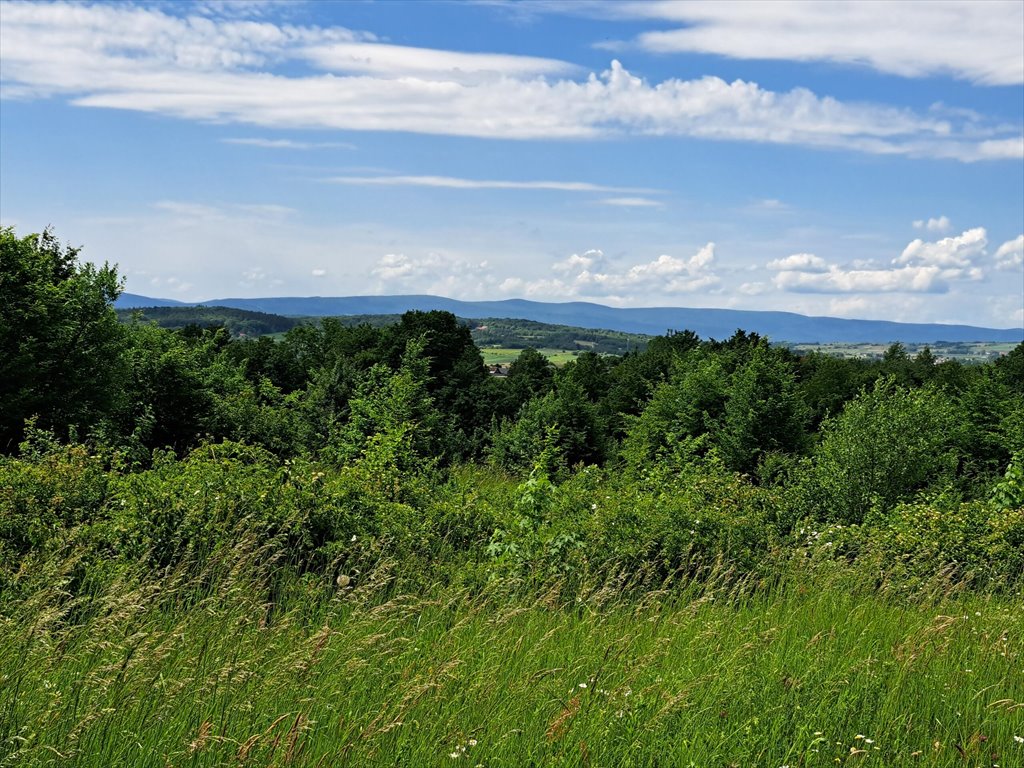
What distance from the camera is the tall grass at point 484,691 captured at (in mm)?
3766

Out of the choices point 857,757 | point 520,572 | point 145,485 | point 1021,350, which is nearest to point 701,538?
point 520,572

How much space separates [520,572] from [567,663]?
119 inches

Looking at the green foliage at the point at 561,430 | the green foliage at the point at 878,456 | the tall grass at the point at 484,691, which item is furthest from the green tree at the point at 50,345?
the tall grass at the point at 484,691

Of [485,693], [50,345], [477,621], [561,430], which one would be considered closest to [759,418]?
[561,430]

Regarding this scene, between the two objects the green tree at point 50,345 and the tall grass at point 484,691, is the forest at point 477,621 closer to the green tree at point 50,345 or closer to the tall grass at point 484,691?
the tall grass at point 484,691

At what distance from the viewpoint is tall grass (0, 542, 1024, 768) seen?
3.77 m

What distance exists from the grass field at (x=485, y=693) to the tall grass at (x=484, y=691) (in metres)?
0.01

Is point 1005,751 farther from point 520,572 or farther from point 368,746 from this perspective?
point 520,572

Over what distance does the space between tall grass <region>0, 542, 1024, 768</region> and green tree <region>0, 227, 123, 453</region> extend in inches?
1098

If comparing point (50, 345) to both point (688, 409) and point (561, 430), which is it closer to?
point (561, 430)

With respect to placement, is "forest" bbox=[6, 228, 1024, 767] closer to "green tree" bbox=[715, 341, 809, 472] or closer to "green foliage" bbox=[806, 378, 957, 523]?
"green foliage" bbox=[806, 378, 957, 523]

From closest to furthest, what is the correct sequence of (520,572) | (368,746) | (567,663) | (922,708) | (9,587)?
(368,746) → (922,708) → (567,663) → (9,587) → (520,572)

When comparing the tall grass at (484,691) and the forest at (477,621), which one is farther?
the forest at (477,621)

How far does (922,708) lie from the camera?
4.69m
